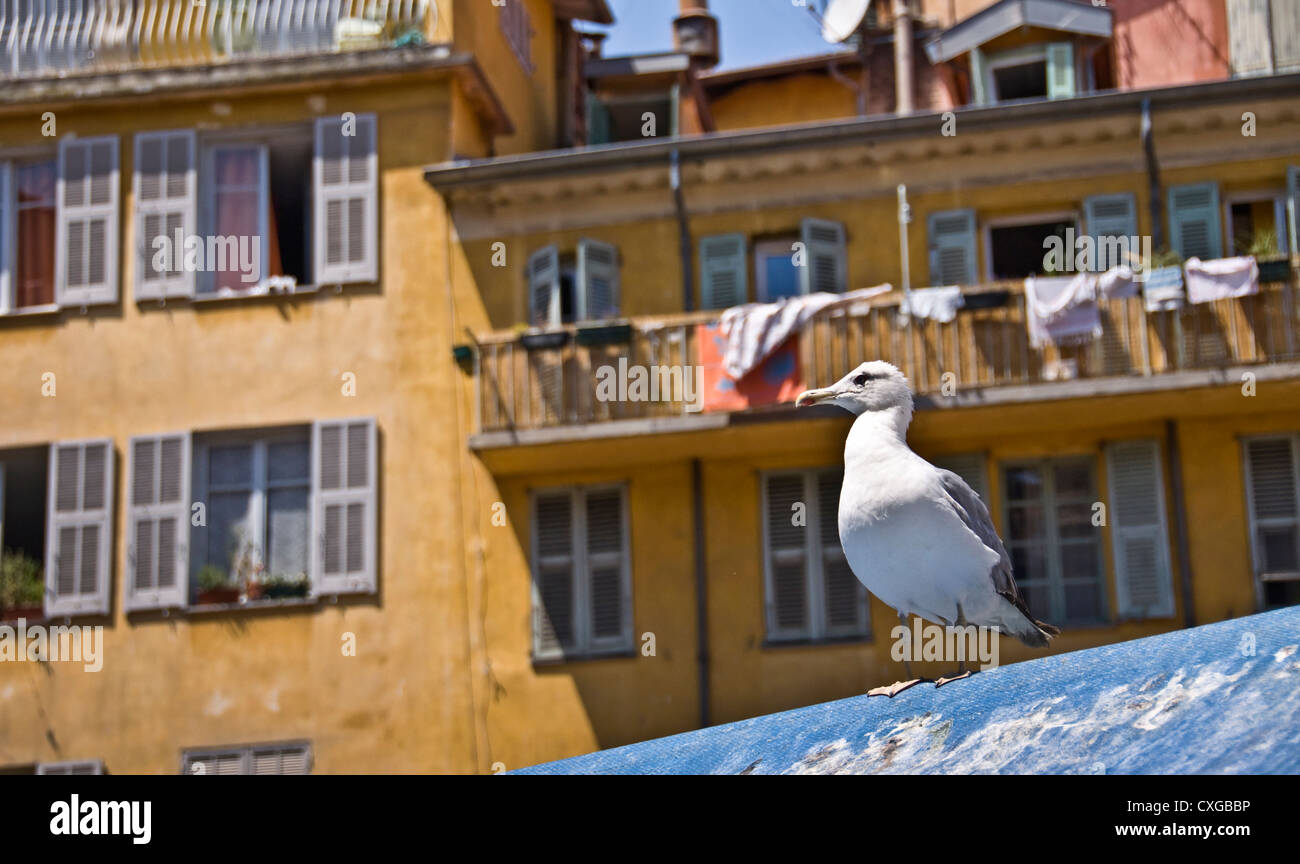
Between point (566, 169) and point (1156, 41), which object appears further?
point (1156, 41)

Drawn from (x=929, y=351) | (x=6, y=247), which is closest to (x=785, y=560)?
(x=929, y=351)

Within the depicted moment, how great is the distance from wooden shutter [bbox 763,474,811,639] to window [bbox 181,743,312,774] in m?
5.70

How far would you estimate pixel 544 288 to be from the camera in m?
22.4

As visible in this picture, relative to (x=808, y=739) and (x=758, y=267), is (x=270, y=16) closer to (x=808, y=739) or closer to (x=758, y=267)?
(x=758, y=267)

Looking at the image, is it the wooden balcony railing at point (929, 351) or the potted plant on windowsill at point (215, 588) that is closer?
the wooden balcony railing at point (929, 351)

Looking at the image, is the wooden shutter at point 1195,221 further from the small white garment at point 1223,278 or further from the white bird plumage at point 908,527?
the white bird plumage at point 908,527

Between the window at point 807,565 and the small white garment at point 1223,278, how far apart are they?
14.9 ft

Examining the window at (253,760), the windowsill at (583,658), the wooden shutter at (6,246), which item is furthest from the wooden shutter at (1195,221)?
the wooden shutter at (6,246)

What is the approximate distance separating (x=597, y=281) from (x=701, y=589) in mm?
3988

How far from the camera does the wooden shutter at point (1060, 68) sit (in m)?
24.9

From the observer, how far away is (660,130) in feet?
92.9

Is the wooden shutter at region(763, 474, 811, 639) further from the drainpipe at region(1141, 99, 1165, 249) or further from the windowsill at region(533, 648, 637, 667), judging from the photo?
the drainpipe at region(1141, 99, 1165, 249)

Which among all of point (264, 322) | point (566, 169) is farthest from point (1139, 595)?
point (264, 322)
